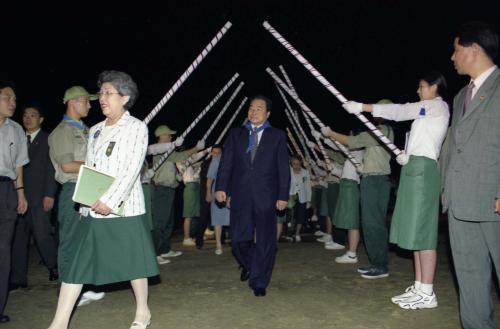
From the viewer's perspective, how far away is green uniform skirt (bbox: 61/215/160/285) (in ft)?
11.2

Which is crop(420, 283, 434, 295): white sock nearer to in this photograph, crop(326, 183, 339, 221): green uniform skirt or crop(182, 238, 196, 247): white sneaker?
crop(326, 183, 339, 221): green uniform skirt

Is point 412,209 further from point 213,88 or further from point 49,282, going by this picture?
point 213,88

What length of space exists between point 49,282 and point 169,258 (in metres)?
2.28

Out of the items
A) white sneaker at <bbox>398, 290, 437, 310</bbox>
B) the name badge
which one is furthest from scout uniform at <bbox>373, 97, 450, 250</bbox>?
the name badge

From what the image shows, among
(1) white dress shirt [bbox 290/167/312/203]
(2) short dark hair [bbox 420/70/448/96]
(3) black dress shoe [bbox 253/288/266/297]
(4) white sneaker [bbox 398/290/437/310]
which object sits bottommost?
(3) black dress shoe [bbox 253/288/266/297]

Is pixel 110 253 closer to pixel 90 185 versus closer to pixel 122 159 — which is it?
pixel 90 185

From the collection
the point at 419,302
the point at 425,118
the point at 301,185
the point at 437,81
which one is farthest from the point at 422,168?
the point at 301,185

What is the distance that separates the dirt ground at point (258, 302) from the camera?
3.98 metres

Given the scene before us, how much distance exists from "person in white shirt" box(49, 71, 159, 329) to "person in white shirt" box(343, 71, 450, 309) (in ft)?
7.67

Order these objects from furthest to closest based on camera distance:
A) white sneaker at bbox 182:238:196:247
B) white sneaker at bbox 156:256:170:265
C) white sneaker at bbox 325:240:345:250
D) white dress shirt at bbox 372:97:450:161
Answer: white sneaker at bbox 182:238:196:247
white sneaker at bbox 325:240:345:250
white sneaker at bbox 156:256:170:265
white dress shirt at bbox 372:97:450:161

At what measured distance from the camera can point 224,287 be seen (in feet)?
17.5

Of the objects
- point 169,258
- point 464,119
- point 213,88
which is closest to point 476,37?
point 464,119

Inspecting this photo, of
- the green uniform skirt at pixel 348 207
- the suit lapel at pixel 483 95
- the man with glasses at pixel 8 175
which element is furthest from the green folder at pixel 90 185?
the green uniform skirt at pixel 348 207

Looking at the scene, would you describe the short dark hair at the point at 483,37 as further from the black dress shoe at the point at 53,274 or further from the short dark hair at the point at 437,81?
the black dress shoe at the point at 53,274
